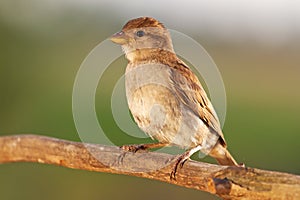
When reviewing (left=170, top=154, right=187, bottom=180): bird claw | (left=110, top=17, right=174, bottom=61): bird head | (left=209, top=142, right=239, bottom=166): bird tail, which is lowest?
(left=209, top=142, right=239, bottom=166): bird tail

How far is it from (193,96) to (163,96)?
13 centimetres

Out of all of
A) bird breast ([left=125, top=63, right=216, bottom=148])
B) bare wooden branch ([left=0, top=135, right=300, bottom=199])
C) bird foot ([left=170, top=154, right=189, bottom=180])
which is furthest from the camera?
bird breast ([left=125, top=63, right=216, bottom=148])

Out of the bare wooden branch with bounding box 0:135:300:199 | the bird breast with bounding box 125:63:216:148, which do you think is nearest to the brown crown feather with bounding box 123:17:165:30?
the bird breast with bounding box 125:63:216:148

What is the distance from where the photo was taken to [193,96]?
2562 millimetres

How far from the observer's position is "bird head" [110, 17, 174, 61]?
2492mm

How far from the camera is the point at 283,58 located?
719 centimetres

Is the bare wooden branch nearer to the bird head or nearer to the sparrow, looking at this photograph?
the sparrow

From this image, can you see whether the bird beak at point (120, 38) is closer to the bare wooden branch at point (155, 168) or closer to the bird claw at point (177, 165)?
the bare wooden branch at point (155, 168)

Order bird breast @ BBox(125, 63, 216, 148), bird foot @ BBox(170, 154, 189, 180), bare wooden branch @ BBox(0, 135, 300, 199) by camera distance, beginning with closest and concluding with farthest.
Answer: bare wooden branch @ BBox(0, 135, 300, 199), bird foot @ BBox(170, 154, 189, 180), bird breast @ BBox(125, 63, 216, 148)

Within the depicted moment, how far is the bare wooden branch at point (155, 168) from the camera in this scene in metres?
1.87

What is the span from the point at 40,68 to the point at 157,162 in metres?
4.71

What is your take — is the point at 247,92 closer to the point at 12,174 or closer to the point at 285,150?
the point at 285,150

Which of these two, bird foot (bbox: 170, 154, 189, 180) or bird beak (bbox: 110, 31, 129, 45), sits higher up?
bird beak (bbox: 110, 31, 129, 45)

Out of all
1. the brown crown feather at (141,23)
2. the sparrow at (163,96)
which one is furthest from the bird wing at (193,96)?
the brown crown feather at (141,23)
